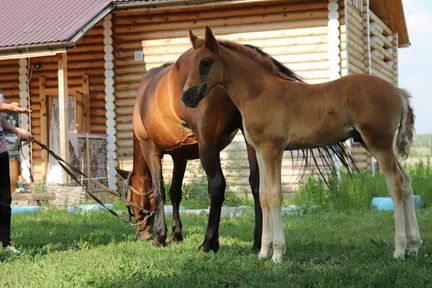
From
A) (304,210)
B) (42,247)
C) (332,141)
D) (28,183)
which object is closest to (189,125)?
(332,141)

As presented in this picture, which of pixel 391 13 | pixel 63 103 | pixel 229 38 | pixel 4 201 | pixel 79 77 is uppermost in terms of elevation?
pixel 391 13

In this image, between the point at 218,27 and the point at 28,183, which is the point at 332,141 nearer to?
the point at 218,27

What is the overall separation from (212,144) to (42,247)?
9.05 ft

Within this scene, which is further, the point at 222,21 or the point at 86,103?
the point at 86,103

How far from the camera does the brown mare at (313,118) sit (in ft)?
18.7

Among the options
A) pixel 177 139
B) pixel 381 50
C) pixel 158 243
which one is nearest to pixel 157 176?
pixel 177 139

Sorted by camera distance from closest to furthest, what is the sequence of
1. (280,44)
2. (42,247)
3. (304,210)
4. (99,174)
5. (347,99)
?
1. (347,99)
2. (42,247)
3. (304,210)
4. (280,44)
5. (99,174)

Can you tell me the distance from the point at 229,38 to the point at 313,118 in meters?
9.93

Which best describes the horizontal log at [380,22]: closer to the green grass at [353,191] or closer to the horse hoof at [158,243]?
the green grass at [353,191]

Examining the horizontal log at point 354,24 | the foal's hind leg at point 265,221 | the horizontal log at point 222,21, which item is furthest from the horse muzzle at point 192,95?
the horizontal log at point 354,24

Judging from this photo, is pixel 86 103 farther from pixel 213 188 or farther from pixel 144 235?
pixel 213 188

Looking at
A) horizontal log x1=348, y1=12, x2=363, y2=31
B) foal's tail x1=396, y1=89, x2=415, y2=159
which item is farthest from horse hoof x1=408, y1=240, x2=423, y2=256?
horizontal log x1=348, y1=12, x2=363, y2=31

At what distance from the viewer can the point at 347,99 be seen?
18.8ft

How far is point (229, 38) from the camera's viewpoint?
15367 millimetres
